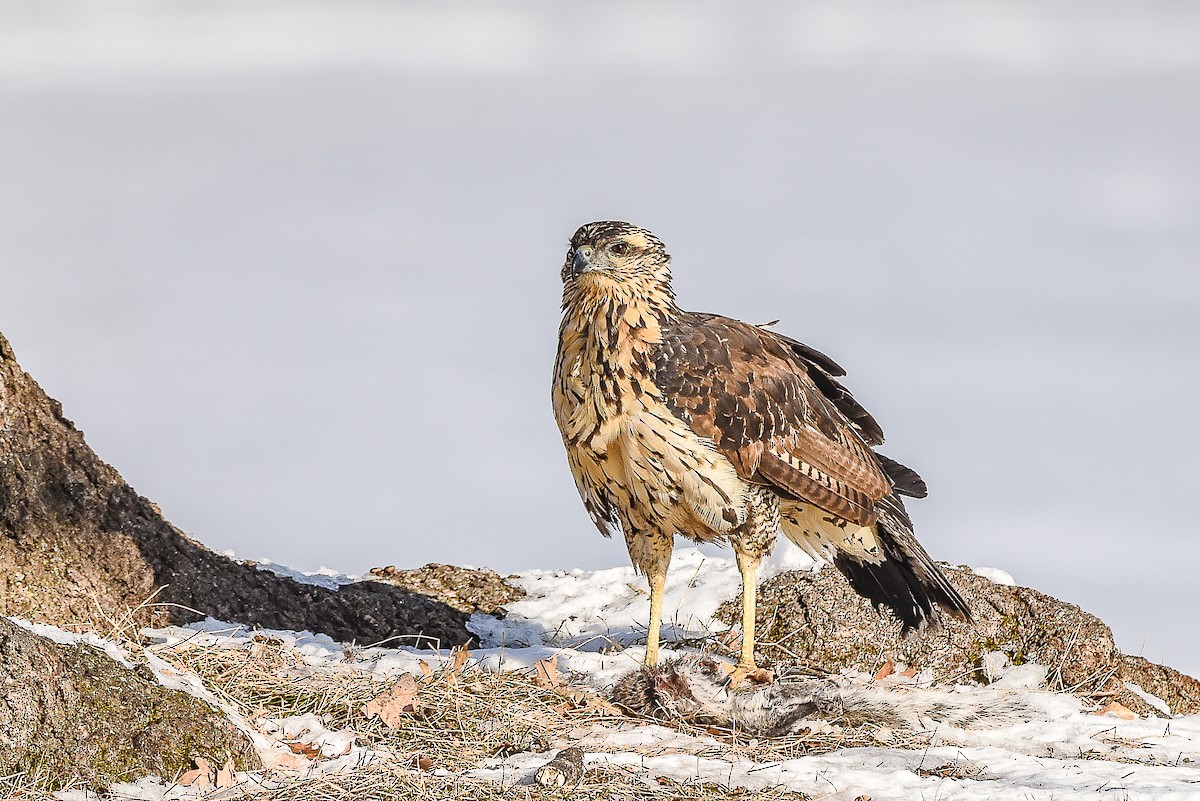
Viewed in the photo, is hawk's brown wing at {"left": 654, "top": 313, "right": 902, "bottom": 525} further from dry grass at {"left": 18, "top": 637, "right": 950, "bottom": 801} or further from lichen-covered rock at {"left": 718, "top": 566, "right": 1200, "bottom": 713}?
dry grass at {"left": 18, "top": 637, "right": 950, "bottom": 801}

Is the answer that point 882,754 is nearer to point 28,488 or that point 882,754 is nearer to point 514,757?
point 514,757

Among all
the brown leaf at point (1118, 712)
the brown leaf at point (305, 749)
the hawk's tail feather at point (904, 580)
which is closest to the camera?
the brown leaf at point (305, 749)

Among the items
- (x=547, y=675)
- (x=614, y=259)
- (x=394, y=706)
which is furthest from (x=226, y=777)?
(x=614, y=259)

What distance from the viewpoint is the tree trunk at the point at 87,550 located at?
260 inches

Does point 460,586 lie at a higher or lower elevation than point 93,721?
higher

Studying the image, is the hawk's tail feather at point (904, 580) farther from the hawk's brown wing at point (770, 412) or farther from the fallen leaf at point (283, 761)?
the fallen leaf at point (283, 761)

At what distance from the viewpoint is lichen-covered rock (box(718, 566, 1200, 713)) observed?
7609 millimetres

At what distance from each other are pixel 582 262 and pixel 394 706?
7.89ft

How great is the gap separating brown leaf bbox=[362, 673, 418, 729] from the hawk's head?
2.25 metres

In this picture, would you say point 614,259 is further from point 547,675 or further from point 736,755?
point 736,755

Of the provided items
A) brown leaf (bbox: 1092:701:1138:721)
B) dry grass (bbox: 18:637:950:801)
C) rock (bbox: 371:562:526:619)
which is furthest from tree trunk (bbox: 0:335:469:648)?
brown leaf (bbox: 1092:701:1138:721)

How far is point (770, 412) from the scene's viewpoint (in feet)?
22.1

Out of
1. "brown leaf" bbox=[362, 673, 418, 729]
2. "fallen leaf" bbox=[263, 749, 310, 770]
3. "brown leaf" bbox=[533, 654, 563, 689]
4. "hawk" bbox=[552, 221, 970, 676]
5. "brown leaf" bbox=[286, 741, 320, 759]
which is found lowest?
"fallen leaf" bbox=[263, 749, 310, 770]

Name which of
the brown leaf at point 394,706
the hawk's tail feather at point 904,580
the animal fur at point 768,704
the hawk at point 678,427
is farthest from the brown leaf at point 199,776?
the hawk's tail feather at point 904,580
